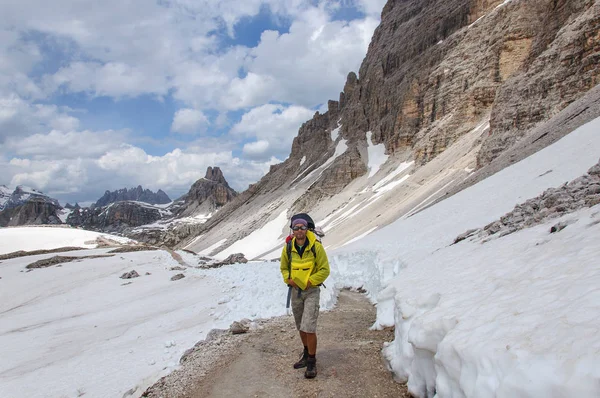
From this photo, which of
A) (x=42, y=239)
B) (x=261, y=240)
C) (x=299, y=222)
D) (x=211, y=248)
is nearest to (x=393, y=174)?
(x=261, y=240)

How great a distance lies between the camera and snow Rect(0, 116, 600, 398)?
9.22 ft

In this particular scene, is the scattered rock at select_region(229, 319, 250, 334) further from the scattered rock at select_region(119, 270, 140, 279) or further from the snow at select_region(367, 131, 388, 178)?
the snow at select_region(367, 131, 388, 178)

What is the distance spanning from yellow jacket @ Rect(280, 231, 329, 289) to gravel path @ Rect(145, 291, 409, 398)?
4.93 ft

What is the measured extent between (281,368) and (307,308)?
1.25 meters

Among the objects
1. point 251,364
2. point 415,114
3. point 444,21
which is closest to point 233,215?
point 415,114

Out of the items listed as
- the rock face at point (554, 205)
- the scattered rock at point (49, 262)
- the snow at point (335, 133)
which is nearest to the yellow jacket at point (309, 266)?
the rock face at point (554, 205)

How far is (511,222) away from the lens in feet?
28.5

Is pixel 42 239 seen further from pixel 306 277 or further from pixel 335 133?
pixel 335 133

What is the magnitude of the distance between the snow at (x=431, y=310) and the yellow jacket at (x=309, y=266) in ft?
4.80

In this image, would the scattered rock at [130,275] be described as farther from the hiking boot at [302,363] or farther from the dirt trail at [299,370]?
the hiking boot at [302,363]

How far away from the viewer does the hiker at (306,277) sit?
18.2 feet

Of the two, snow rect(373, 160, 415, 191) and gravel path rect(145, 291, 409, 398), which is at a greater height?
snow rect(373, 160, 415, 191)

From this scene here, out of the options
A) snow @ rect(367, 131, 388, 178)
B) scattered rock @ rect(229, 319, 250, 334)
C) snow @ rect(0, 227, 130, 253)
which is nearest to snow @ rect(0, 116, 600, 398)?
scattered rock @ rect(229, 319, 250, 334)

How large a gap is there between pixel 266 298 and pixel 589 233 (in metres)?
8.20
